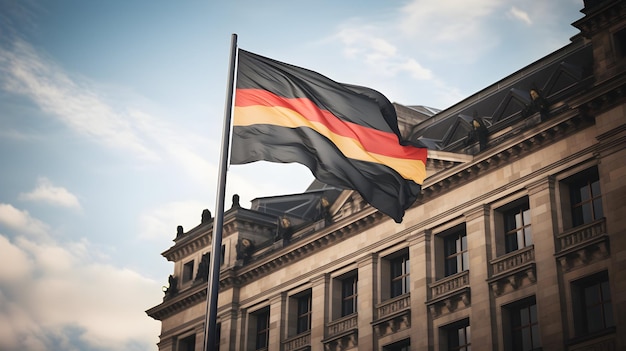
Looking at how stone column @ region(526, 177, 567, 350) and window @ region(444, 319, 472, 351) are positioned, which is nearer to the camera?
stone column @ region(526, 177, 567, 350)

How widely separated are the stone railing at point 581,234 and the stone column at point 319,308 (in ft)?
53.6

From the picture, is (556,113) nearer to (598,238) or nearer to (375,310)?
(598,238)

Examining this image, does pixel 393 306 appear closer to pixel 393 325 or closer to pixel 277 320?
pixel 393 325

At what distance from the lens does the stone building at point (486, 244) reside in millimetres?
42500

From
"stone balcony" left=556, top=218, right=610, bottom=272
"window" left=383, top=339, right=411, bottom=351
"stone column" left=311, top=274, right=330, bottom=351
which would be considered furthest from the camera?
"stone column" left=311, top=274, right=330, bottom=351

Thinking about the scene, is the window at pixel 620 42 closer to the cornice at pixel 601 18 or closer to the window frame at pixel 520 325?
the cornice at pixel 601 18

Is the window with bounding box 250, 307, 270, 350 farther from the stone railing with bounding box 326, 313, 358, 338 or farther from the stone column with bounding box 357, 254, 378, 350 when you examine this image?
the stone column with bounding box 357, 254, 378, 350

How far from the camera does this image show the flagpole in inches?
967

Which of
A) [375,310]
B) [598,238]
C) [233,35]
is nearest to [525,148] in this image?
[598,238]

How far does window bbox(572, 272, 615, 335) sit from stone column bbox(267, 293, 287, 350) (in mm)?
20668

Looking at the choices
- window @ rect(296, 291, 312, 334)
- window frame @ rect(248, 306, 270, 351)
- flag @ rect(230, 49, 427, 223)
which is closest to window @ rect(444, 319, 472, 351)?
window @ rect(296, 291, 312, 334)

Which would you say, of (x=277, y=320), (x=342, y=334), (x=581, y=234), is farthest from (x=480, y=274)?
(x=277, y=320)

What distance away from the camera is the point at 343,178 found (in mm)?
30156

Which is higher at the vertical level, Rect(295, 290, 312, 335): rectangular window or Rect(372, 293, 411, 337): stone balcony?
Rect(295, 290, 312, 335): rectangular window
